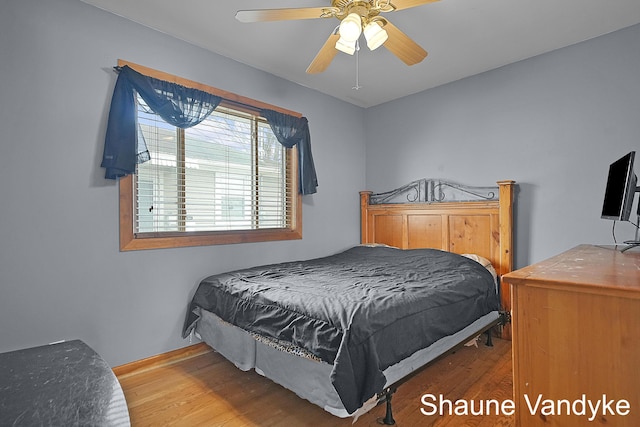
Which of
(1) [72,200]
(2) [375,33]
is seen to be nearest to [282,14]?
(2) [375,33]

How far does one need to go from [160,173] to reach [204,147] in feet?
1.45

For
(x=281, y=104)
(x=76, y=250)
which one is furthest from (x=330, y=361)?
(x=281, y=104)

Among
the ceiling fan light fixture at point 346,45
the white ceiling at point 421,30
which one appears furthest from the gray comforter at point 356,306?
the white ceiling at point 421,30

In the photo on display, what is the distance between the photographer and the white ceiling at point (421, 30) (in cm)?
225

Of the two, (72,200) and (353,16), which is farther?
(72,200)

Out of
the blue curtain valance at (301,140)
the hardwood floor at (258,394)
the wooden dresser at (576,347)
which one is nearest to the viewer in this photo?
the wooden dresser at (576,347)

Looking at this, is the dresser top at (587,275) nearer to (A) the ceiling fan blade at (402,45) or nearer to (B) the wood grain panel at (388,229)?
(A) the ceiling fan blade at (402,45)


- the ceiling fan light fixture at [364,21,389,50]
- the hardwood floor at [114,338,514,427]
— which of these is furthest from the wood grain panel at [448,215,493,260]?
the ceiling fan light fixture at [364,21,389,50]

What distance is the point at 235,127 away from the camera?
10.1 ft

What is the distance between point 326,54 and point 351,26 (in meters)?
0.45

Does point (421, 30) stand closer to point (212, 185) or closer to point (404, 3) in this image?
point (404, 3)

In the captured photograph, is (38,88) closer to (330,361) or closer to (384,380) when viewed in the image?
(330,361)

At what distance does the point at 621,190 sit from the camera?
5.79 ft

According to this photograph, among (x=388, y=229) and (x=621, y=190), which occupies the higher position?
(x=621, y=190)
